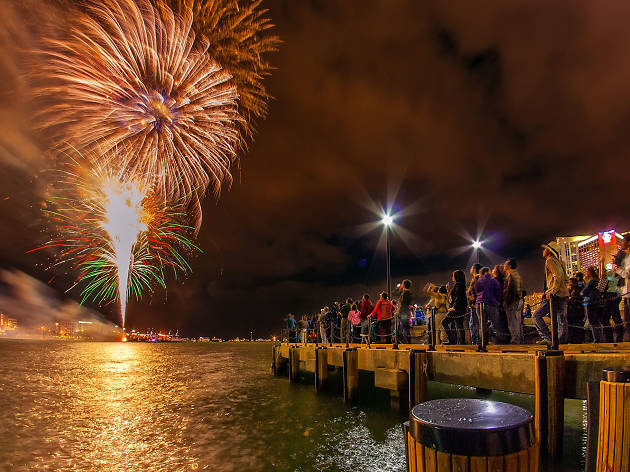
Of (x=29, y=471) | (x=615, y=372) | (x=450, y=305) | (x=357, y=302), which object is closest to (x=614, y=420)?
(x=615, y=372)

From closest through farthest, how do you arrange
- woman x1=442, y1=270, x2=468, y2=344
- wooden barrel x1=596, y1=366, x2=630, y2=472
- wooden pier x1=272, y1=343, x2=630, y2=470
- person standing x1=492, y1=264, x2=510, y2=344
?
wooden barrel x1=596, y1=366, x2=630, y2=472, wooden pier x1=272, y1=343, x2=630, y2=470, person standing x1=492, y1=264, x2=510, y2=344, woman x1=442, y1=270, x2=468, y2=344

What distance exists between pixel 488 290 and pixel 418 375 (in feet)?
8.63

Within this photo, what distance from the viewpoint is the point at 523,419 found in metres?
1.91

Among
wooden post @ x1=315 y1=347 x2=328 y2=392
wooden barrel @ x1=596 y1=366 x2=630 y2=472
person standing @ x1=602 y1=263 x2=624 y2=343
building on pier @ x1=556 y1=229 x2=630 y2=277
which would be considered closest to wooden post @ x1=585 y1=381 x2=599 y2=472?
wooden barrel @ x1=596 y1=366 x2=630 y2=472

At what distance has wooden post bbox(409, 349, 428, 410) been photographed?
9.10 meters

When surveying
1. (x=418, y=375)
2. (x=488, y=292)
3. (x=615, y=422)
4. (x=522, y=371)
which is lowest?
(x=418, y=375)

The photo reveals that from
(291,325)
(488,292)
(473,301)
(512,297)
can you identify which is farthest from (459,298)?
(291,325)

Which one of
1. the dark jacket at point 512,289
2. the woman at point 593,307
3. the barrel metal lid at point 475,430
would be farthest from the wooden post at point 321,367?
the barrel metal lid at point 475,430

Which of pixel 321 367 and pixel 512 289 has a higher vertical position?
pixel 512 289

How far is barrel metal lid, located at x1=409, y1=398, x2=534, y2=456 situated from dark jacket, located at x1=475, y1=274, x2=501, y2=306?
772 centimetres

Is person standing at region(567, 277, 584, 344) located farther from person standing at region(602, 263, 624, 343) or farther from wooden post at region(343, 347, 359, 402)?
wooden post at region(343, 347, 359, 402)

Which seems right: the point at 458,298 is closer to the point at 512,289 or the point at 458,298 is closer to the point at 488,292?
the point at 512,289

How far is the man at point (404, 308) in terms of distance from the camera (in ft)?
41.7

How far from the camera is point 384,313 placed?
14.3 metres
